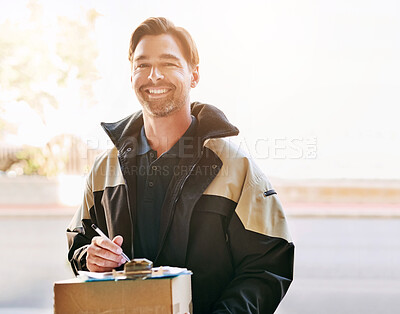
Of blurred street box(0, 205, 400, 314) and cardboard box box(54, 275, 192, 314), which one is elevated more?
cardboard box box(54, 275, 192, 314)

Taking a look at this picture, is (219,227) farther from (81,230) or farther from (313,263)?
(313,263)

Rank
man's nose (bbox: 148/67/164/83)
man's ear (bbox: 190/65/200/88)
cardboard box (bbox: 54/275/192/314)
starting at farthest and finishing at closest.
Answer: man's ear (bbox: 190/65/200/88)
man's nose (bbox: 148/67/164/83)
cardboard box (bbox: 54/275/192/314)

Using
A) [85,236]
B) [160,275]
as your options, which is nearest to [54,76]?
[85,236]

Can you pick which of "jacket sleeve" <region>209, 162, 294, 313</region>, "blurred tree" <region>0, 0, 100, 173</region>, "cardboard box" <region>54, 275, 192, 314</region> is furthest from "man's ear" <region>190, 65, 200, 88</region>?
"blurred tree" <region>0, 0, 100, 173</region>

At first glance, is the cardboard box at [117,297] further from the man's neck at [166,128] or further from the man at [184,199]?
the man's neck at [166,128]

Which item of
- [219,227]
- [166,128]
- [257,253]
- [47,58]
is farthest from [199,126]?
[47,58]

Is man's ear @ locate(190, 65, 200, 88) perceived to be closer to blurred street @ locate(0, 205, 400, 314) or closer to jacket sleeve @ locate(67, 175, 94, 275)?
jacket sleeve @ locate(67, 175, 94, 275)

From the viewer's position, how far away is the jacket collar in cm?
190

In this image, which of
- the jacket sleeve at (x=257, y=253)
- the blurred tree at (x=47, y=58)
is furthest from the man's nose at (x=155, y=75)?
the blurred tree at (x=47, y=58)

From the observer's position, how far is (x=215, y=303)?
70.6 inches

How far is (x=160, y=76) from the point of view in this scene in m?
1.89

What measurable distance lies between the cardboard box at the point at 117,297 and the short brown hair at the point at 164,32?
2.72 ft

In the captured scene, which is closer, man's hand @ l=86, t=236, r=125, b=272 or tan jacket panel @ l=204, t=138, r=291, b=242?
man's hand @ l=86, t=236, r=125, b=272

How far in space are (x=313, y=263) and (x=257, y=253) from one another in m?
4.00
